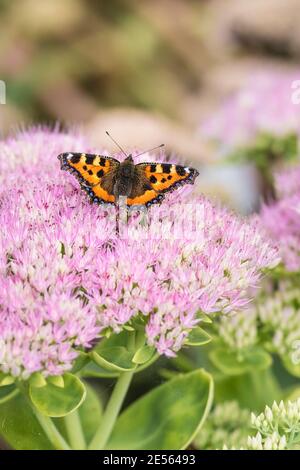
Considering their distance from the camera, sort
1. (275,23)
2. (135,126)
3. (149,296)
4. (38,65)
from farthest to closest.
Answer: (38,65), (275,23), (135,126), (149,296)

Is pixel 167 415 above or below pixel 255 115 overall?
below

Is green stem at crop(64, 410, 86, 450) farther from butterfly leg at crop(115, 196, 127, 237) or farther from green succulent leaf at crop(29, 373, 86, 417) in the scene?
butterfly leg at crop(115, 196, 127, 237)

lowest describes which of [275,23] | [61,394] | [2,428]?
[2,428]

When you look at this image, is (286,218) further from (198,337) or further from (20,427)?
(20,427)

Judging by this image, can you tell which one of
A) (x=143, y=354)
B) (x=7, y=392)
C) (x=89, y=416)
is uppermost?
(x=143, y=354)

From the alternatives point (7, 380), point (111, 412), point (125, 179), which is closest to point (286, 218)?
point (125, 179)

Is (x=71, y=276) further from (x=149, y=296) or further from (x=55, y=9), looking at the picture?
(x=55, y=9)
